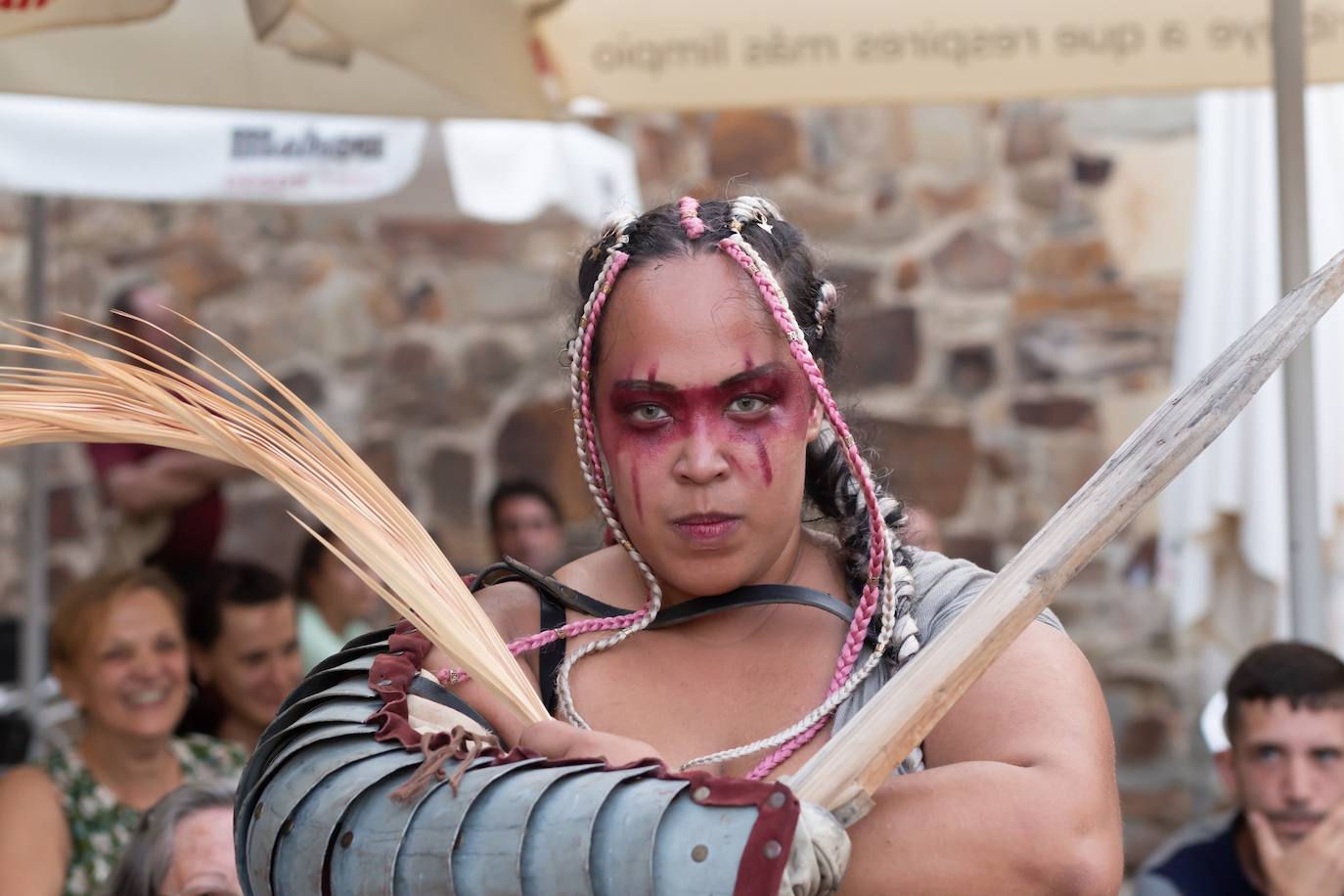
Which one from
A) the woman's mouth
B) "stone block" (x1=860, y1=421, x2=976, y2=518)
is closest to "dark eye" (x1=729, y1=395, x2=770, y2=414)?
the woman's mouth

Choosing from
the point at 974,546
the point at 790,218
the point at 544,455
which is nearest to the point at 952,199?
the point at 790,218

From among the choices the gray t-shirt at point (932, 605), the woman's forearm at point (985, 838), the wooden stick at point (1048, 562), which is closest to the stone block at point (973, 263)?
the gray t-shirt at point (932, 605)

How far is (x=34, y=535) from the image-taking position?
4.81m

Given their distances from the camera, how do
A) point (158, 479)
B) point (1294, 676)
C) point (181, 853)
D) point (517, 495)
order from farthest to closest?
point (517, 495) < point (158, 479) < point (1294, 676) < point (181, 853)

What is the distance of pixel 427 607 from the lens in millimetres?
1677

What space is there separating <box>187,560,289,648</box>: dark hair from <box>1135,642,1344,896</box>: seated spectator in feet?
6.93

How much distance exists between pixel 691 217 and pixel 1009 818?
0.67 meters

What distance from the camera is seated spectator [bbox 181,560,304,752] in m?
4.14

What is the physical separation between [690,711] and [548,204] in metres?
3.50

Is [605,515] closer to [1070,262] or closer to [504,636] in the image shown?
[504,636]

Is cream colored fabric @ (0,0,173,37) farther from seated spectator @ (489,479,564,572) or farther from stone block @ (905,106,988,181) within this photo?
stone block @ (905,106,988,181)

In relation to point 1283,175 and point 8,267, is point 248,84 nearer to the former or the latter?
point 1283,175

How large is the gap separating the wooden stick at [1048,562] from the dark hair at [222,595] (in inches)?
115

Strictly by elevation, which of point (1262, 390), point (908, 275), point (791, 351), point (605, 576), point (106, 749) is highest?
point (908, 275)
